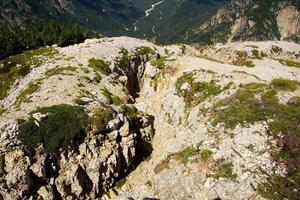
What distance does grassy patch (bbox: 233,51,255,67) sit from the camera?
9156cm

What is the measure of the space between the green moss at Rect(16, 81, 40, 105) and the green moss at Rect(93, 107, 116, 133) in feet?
35.6

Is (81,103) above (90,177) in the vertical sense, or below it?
above

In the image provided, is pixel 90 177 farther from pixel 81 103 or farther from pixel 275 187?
pixel 275 187

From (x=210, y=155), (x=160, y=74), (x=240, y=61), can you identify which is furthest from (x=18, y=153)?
(x=240, y=61)

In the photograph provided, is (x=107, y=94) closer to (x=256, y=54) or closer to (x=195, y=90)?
(x=195, y=90)

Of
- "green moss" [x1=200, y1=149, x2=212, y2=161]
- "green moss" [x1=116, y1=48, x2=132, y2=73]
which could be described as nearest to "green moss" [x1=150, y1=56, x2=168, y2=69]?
"green moss" [x1=116, y1=48, x2=132, y2=73]

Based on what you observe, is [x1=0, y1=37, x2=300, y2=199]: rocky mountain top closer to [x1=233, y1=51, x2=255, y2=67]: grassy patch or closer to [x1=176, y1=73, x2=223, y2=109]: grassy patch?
[x1=176, y1=73, x2=223, y2=109]: grassy patch

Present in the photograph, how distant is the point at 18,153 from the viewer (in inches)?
1793

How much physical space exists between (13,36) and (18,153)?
6853 centimetres

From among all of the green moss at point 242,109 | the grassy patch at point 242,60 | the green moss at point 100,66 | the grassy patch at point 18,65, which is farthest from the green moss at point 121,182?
the grassy patch at point 242,60

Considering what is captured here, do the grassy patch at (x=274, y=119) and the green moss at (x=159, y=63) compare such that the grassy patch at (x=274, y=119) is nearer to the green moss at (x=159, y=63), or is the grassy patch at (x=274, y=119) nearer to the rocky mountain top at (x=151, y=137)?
the rocky mountain top at (x=151, y=137)

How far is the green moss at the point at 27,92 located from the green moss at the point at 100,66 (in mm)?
12440

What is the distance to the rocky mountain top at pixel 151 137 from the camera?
44125 mm

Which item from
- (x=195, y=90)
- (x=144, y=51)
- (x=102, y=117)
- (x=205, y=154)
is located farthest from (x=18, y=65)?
(x=205, y=154)
